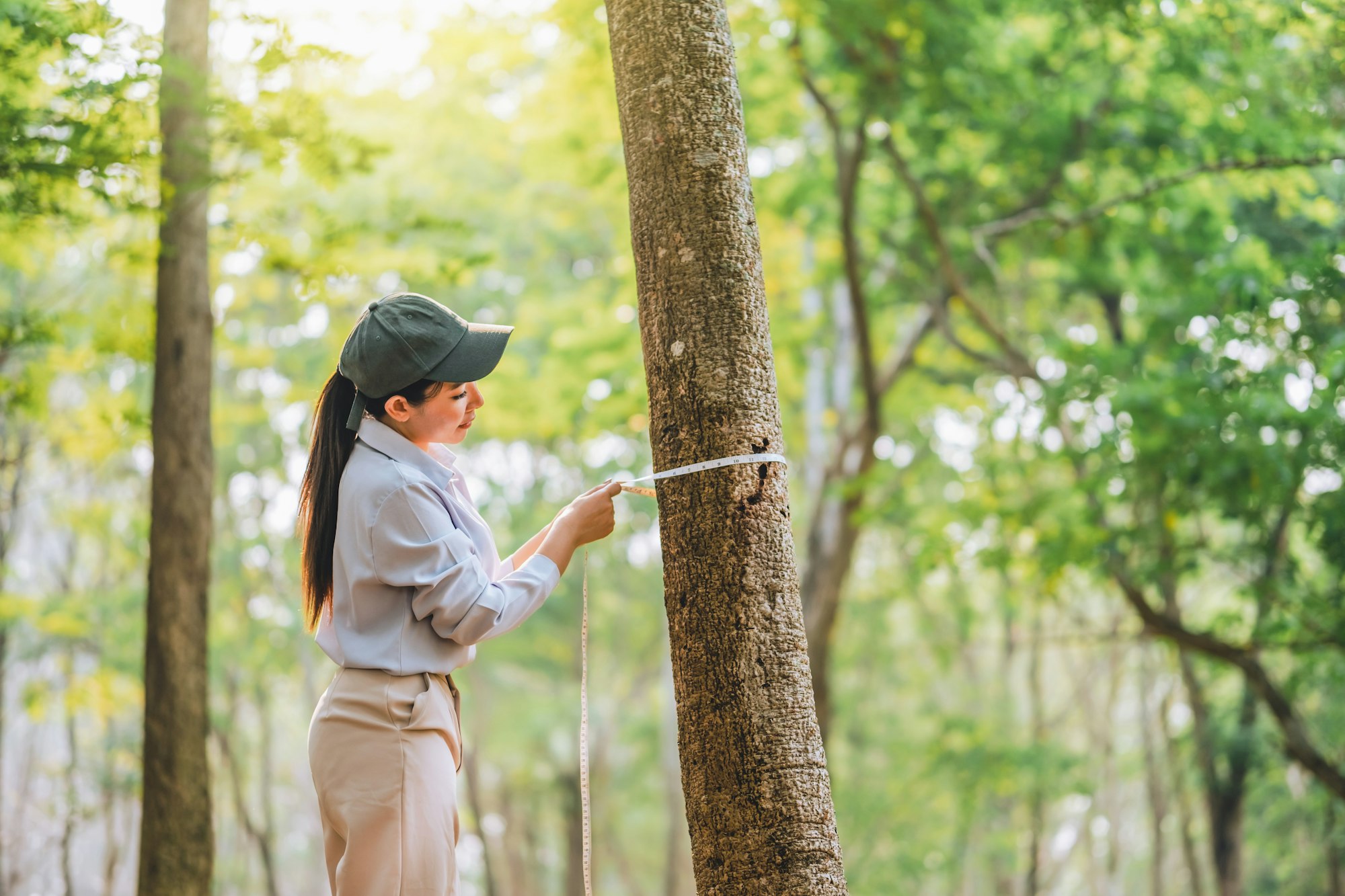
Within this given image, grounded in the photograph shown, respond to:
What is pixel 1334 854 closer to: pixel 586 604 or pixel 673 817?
pixel 673 817

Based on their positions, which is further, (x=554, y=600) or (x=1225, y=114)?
(x=554, y=600)

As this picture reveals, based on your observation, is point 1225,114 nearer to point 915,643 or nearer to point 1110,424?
point 1110,424

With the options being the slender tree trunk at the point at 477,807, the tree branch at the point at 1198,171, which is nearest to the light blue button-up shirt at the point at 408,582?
the tree branch at the point at 1198,171

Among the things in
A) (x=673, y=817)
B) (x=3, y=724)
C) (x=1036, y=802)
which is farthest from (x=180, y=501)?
(x=3, y=724)

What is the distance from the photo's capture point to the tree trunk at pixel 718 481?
2252 millimetres

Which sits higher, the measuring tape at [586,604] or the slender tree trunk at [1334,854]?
the measuring tape at [586,604]

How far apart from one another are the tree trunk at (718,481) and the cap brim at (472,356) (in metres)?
0.33

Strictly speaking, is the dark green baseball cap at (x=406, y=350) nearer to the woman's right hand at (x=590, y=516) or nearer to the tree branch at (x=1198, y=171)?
the woman's right hand at (x=590, y=516)

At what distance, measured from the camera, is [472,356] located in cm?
247

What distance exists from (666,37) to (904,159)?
279 inches

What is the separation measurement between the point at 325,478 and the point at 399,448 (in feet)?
0.64

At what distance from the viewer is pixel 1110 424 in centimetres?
774

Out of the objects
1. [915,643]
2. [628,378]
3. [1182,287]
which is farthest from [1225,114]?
[915,643]

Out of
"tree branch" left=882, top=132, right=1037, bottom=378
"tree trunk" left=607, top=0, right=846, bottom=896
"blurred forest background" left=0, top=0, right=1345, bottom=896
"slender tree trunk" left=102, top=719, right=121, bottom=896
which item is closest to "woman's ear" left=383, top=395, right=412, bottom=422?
"tree trunk" left=607, top=0, right=846, bottom=896
